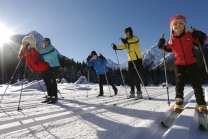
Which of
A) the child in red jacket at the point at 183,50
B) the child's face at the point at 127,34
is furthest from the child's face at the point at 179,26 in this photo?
the child's face at the point at 127,34

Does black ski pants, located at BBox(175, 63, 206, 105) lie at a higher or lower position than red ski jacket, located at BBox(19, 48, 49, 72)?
lower

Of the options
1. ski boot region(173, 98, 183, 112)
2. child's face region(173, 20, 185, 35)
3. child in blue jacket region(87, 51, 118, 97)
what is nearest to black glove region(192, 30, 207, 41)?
child's face region(173, 20, 185, 35)

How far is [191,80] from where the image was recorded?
3049mm

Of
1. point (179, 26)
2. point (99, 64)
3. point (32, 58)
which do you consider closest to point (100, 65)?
point (99, 64)

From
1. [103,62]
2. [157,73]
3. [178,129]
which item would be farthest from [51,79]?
[157,73]

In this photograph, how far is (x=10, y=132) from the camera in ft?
6.28

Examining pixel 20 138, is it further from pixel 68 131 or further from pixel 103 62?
pixel 103 62

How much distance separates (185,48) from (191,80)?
65cm

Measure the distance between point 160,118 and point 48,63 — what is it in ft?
13.2

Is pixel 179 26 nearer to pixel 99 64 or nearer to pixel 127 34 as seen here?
pixel 127 34

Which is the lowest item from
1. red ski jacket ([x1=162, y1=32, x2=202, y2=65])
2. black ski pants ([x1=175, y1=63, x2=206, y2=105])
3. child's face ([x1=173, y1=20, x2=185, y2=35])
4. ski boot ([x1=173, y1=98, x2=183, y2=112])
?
ski boot ([x1=173, y1=98, x2=183, y2=112])

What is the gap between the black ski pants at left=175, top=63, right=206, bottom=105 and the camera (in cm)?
287

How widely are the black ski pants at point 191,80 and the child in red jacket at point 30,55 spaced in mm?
3894

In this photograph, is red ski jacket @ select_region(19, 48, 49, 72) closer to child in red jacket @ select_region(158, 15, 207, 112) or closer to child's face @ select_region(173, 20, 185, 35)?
child in red jacket @ select_region(158, 15, 207, 112)
